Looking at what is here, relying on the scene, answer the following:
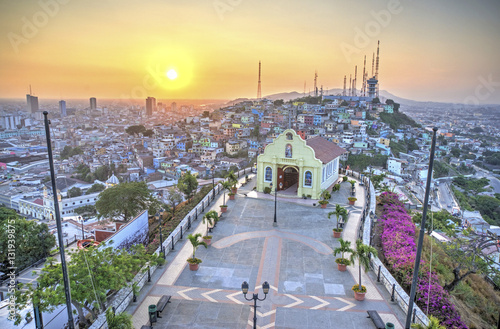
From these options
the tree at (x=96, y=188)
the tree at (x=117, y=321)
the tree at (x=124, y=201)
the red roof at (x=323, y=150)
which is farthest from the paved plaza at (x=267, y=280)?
the tree at (x=96, y=188)

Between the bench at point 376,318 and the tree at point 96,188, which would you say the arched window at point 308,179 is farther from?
the tree at point 96,188

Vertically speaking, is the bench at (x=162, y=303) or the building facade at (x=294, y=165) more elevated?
the building facade at (x=294, y=165)

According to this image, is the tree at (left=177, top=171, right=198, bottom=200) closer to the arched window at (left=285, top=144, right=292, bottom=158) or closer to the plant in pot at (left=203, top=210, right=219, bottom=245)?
the arched window at (left=285, top=144, right=292, bottom=158)

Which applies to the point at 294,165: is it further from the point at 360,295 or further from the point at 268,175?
the point at 360,295

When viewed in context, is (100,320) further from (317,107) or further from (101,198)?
(317,107)

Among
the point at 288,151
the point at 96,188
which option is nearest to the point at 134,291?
the point at 288,151

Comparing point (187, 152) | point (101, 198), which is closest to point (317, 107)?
point (187, 152)

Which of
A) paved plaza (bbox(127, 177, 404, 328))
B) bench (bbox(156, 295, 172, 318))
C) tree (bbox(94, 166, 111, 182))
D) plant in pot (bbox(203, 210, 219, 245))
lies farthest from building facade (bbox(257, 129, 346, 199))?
tree (bbox(94, 166, 111, 182))
